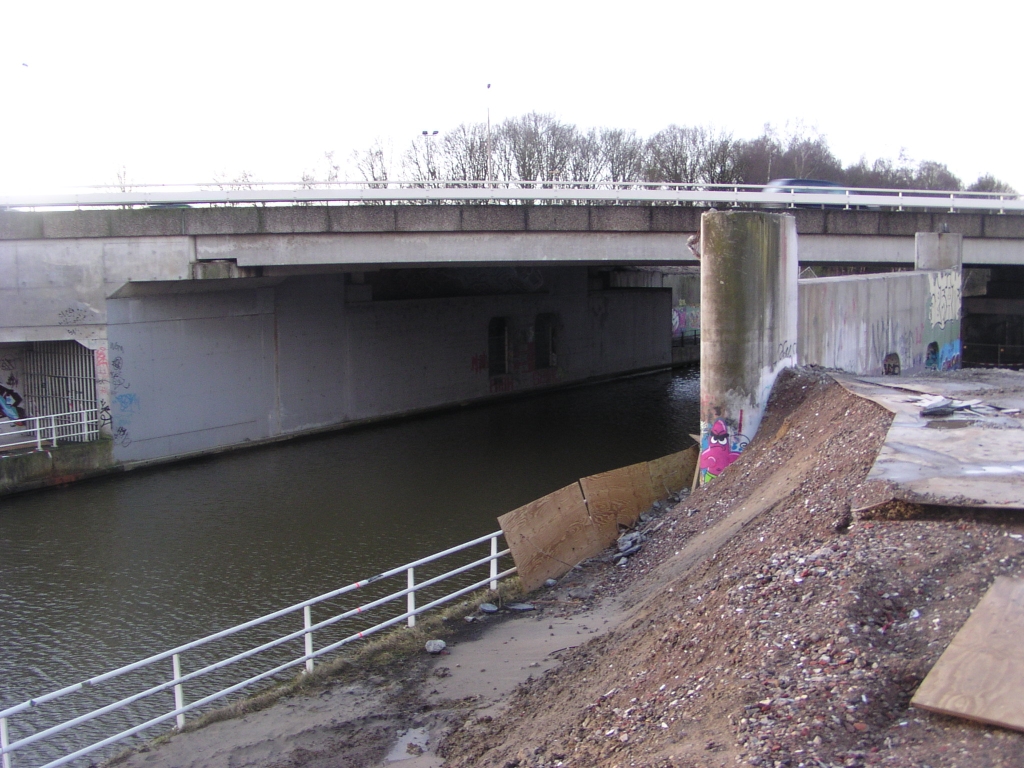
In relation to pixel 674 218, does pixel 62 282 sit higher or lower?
lower

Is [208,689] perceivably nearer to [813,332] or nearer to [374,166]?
[813,332]

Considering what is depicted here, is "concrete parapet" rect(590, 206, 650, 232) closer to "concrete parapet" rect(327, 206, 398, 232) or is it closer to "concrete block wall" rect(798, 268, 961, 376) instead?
"concrete parapet" rect(327, 206, 398, 232)

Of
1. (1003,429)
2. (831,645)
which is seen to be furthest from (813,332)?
(831,645)

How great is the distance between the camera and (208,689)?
10.1 metres

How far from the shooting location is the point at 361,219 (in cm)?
2056

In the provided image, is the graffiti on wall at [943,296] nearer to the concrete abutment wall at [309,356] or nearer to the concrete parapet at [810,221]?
the concrete parapet at [810,221]

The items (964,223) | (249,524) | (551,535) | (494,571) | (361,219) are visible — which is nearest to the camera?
(494,571)

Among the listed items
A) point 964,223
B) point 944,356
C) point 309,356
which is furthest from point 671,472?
point 944,356

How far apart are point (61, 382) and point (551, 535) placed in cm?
1448

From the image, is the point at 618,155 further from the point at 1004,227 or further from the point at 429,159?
the point at 1004,227

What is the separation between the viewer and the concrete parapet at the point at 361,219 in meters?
20.5

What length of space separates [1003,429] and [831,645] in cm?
644

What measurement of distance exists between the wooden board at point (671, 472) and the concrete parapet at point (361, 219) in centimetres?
960

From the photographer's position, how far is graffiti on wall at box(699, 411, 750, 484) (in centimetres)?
1333
